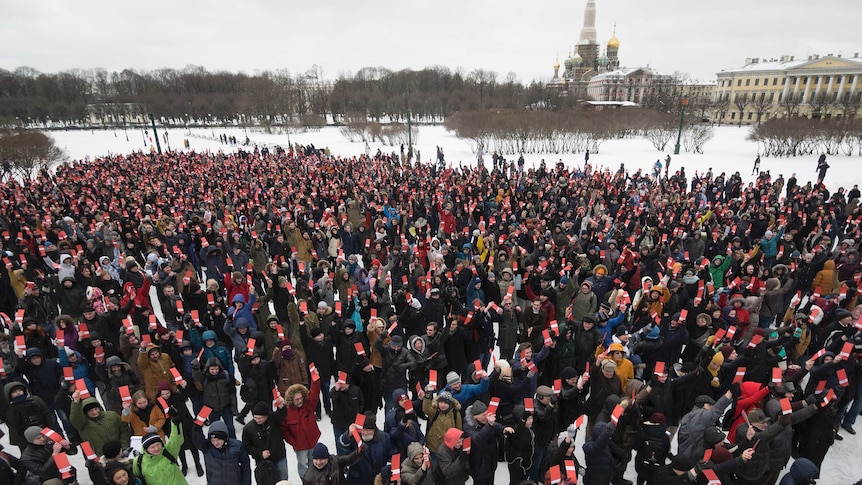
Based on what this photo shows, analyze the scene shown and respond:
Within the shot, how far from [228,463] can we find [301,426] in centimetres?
71

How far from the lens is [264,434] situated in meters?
4.00

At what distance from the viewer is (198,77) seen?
88312 millimetres

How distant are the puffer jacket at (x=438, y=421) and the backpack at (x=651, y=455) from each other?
186 centimetres

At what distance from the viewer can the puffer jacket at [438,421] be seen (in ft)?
14.0

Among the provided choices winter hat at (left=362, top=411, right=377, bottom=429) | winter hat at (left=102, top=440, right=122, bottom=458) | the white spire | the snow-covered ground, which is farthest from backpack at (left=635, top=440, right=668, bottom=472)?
the white spire

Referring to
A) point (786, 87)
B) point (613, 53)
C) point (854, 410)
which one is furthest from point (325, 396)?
point (613, 53)

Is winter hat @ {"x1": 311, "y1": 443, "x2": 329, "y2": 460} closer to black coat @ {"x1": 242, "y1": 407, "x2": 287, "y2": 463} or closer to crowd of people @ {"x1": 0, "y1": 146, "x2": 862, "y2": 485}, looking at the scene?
crowd of people @ {"x1": 0, "y1": 146, "x2": 862, "y2": 485}

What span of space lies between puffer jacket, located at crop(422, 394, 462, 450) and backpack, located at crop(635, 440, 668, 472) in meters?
1.86

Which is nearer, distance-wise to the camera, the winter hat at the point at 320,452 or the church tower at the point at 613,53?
the winter hat at the point at 320,452

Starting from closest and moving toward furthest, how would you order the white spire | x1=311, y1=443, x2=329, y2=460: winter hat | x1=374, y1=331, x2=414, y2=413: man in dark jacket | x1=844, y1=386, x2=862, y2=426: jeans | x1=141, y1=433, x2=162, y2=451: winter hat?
x1=311, y1=443, x2=329, y2=460: winter hat, x1=141, y1=433, x2=162, y2=451: winter hat, x1=374, y1=331, x2=414, y2=413: man in dark jacket, x1=844, y1=386, x2=862, y2=426: jeans, the white spire

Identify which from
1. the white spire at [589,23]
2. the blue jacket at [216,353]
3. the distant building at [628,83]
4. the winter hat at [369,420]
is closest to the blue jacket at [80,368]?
the blue jacket at [216,353]

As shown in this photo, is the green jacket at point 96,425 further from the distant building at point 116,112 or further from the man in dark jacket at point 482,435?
the distant building at point 116,112

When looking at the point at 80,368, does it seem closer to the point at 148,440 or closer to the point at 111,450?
the point at 111,450

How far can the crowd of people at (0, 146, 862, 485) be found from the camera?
12.9 ft
